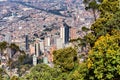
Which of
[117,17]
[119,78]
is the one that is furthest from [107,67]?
[117,17]

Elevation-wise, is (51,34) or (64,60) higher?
(64,60)

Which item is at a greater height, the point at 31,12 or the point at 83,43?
the point at 83,43

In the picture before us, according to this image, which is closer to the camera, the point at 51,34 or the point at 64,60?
the point at 64,60

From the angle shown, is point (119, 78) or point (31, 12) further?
point (31, 12)

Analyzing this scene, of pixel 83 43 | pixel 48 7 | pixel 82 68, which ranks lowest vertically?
pixel 48 7

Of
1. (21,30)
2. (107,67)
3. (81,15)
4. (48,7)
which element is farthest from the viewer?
(48,7)

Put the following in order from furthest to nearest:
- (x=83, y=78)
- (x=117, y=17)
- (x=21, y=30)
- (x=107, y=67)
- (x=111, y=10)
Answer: (x=21, y=30) → (x=111, y=10) → (x=117, y=17) → (x=83, y=78) → (x=107, y=67)

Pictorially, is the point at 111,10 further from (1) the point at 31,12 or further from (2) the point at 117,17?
(1) the point at 31,12
